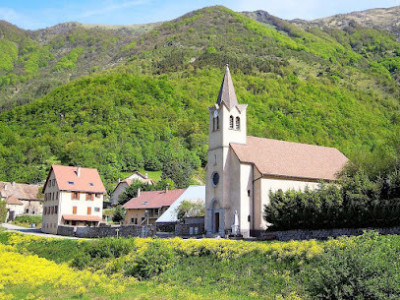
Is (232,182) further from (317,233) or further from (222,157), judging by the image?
(317,233)

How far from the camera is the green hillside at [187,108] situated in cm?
12525

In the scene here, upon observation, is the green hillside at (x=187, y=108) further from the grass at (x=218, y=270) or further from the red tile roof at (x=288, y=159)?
the grass at (x=218, y=270)

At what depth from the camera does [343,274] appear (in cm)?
1825

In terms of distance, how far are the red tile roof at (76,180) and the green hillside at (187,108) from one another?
143ft

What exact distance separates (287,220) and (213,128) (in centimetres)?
1670

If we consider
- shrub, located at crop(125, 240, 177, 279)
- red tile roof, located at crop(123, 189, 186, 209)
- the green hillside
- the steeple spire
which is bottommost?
shrub, located at crop(125, 240, 177, 279)

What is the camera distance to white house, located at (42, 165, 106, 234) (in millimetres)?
64938

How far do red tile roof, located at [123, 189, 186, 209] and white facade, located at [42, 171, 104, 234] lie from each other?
618 cm

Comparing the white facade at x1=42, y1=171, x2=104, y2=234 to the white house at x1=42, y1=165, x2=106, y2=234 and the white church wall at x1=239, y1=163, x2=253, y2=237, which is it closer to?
the white house at x1=42, y1=165, x2=106, y2=234

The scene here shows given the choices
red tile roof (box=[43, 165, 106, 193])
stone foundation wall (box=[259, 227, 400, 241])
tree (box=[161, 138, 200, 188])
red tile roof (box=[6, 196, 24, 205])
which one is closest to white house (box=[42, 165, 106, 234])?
red tile roof (box=[43, 165, 106, 193])

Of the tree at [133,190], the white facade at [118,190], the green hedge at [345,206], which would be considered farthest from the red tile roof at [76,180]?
the green hedge at [345,206]

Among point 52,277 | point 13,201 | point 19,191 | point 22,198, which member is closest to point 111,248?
point 52,277

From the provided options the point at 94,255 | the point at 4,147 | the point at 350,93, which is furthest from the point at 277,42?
the point at 94,255

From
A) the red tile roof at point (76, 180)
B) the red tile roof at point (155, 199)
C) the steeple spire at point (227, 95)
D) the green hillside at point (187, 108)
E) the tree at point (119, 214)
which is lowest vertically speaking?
the tree at point (119, 214)
